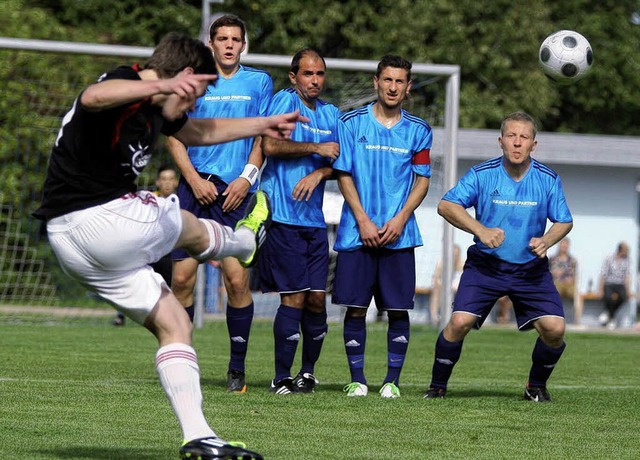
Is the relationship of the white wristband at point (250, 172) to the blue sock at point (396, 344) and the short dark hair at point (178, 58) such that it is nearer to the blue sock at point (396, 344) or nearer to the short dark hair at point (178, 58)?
the blue sock at point (396, 344)

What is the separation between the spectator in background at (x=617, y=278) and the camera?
2370 cm

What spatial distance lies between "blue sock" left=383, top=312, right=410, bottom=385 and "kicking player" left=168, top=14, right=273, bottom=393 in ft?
3.43

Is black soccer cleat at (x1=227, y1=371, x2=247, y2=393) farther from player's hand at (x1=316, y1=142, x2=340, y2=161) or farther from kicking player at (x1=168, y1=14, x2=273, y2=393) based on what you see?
player's hand at (x1=316, y1=142, x2=340, y2=161)

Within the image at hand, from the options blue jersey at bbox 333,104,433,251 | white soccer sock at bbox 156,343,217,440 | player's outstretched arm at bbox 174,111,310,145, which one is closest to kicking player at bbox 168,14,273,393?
blue jersey at bbox 333,104,433,251

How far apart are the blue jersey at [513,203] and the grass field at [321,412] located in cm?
109

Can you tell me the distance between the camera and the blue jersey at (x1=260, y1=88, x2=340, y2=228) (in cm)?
853

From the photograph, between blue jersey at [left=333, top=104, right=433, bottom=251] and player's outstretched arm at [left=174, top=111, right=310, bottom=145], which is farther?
blue jersey at [left=333, top=104, right=433, bottom=251]

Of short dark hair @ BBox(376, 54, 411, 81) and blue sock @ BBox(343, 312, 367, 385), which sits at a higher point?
short dark hair @ BBox(376, 54, 411, 81)

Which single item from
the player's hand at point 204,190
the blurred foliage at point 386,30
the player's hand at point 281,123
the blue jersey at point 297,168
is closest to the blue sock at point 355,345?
the blue jersey at point 297,168

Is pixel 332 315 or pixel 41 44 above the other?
pixel 41 44

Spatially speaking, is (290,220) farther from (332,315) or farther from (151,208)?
(332,315)

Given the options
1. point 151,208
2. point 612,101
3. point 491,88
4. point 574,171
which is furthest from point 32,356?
point 612,101

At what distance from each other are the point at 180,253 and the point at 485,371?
3.90 m

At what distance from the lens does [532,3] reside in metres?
34.5
